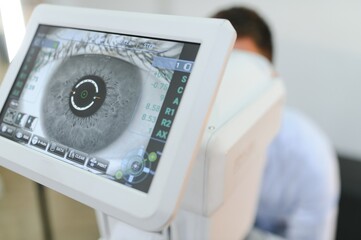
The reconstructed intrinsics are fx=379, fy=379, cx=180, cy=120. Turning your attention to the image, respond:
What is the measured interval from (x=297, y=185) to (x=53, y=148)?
3.06 ft

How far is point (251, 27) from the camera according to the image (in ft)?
3.15

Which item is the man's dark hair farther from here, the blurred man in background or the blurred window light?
the blurred window light

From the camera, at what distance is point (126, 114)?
0.37 metres

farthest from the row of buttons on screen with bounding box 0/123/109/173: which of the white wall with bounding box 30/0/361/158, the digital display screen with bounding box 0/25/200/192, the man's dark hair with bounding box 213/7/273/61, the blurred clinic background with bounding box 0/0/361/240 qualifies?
the white wall with bounding box 30/0/361/158

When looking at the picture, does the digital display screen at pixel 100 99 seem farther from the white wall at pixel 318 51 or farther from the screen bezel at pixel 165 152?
the white wall at pixel 318 51

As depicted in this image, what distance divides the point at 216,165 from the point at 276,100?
19 cm

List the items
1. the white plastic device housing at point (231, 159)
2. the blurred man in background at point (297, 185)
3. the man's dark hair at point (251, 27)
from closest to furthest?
1. the white plastic device housing at point (231, 159)
2. the man's dark hair at point (251, 27)
3. the blurred man in background at point (297, 185)

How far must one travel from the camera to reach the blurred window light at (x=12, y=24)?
48cm

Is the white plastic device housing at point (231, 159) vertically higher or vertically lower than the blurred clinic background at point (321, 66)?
lower

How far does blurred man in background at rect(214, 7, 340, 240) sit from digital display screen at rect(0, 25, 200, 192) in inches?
27.3

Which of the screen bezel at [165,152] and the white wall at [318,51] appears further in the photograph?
the white wall at [318,51]

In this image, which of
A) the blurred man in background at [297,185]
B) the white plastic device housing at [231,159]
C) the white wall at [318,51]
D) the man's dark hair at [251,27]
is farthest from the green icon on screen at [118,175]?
the white wall at [318,51]

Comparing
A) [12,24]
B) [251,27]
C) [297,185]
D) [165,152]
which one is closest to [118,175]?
[165,152]

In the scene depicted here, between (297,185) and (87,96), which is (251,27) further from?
(87,96)
